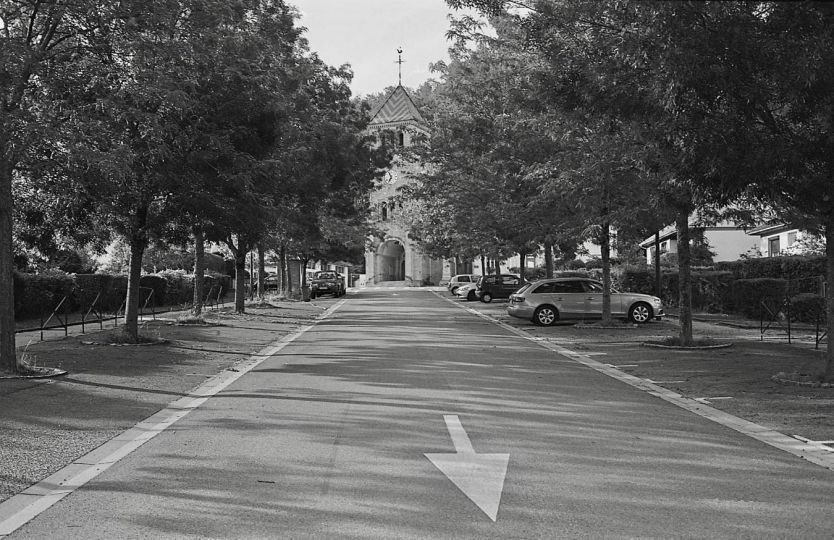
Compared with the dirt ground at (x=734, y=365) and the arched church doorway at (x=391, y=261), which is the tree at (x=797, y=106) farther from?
the arched church doorway at (x=391, y=261)

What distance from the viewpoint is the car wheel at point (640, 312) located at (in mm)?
25172

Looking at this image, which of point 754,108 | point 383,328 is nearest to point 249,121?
point 383,328

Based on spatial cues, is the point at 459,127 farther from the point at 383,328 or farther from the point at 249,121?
the point at 249,121

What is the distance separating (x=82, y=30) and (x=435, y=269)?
81.1 metres

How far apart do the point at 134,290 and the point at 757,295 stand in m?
19.2

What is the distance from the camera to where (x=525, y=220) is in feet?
85.2

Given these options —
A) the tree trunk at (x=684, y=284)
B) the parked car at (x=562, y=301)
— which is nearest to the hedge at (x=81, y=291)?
the parked car at (x=562, y=301)

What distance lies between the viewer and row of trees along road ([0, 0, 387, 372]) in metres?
12.1

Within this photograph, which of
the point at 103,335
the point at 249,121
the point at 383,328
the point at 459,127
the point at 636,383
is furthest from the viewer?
the point at 459,127

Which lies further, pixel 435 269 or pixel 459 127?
pixel 435 269

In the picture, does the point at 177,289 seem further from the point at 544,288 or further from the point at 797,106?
the point at 797,106

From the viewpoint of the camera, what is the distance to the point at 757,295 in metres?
26.6

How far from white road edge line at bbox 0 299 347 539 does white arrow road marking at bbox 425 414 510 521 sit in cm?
290

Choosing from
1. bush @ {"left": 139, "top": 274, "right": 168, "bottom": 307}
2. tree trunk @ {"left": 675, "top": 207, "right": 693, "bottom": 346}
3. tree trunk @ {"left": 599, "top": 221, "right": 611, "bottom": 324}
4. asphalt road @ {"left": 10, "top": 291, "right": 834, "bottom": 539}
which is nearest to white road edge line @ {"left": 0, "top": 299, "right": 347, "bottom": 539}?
asphalt road @ {"left": 10, "top": 291, "right": 834, "bottom": 539}
